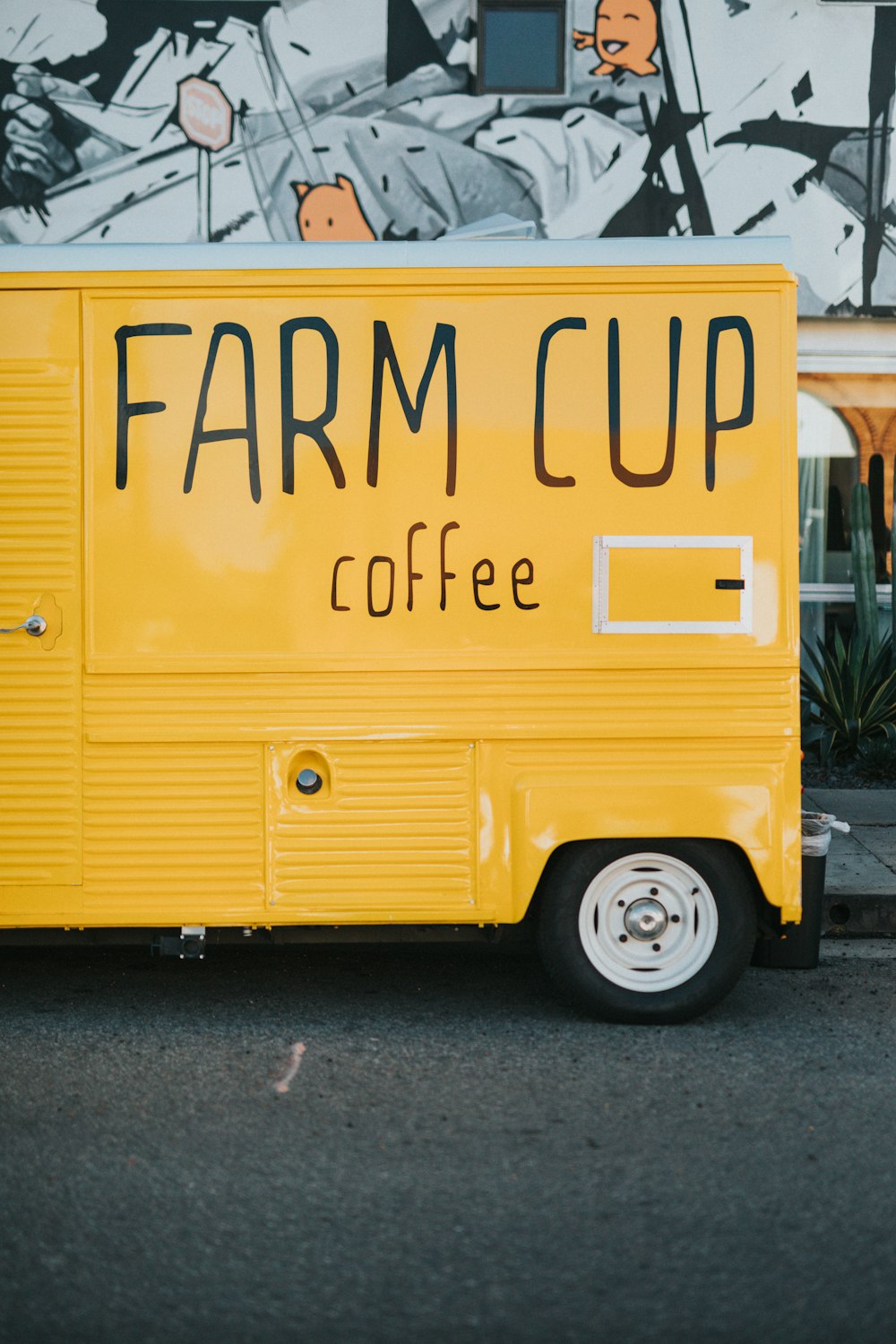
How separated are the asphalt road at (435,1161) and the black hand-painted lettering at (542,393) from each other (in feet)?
6.58

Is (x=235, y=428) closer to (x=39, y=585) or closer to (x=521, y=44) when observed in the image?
(x=39, y=585)

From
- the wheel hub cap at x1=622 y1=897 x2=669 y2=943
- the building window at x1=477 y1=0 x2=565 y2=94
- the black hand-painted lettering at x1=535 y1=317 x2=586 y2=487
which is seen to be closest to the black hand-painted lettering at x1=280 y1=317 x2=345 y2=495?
the black hand-painted lettering at x1=535 y1=317 x2=586 y2=487

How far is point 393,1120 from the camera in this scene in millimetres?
4051

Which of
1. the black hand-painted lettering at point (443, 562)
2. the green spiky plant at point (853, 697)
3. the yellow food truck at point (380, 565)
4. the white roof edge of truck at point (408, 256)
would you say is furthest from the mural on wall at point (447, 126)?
the black hand-painted lettering at point (443, 562)

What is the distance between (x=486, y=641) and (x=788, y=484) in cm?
121

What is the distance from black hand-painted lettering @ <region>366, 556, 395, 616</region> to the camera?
4691 mm

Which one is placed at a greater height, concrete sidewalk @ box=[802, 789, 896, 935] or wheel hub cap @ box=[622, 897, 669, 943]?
wheel hub cap @ box=[622, 897, 669, 943]

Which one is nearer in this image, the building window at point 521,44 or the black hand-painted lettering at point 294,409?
the black hand-painted lettering at point 294,409

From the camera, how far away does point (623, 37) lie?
10.5 metres

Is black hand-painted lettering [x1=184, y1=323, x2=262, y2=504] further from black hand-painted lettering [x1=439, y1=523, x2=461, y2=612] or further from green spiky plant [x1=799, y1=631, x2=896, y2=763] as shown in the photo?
green spiky plant [x1=799, y1=631, x2=896, y2=763]

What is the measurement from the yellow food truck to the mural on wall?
244 inches

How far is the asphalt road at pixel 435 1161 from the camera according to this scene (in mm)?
3027

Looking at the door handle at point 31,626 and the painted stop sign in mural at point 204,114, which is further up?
the painted stop sign in mural at point 204,114

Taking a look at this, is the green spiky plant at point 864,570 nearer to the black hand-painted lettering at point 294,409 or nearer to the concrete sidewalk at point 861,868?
the concrete sidewalk at point 861,868
